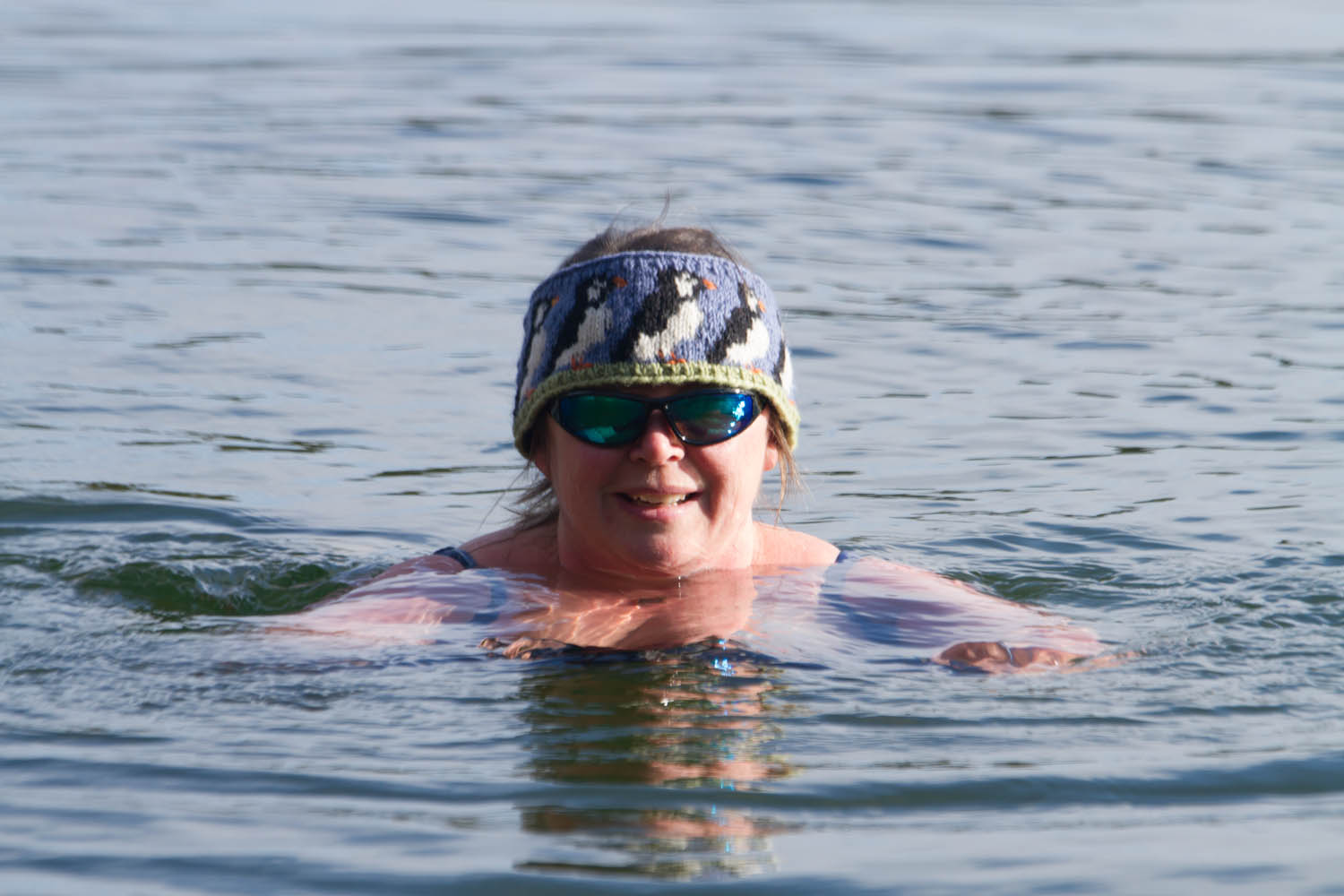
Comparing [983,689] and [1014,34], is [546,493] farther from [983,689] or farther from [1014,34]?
[1014,34]

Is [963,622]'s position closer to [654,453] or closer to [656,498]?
[656,498]

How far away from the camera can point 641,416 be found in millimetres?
5359

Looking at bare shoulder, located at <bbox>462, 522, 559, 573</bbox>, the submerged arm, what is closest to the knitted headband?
bare shoulder, located at <bbox>462, 522, 559, 573</bbox>

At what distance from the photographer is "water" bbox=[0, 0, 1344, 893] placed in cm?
421

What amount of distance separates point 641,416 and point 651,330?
0.24 metres

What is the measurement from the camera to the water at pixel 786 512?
13.8 ft

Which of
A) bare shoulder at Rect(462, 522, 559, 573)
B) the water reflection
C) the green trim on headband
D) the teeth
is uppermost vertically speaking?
the green trim on headband

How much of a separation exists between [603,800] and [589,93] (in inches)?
558

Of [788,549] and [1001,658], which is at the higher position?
[788,549]

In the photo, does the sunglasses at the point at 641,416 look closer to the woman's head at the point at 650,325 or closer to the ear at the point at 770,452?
the woman's head at the point at 650,325

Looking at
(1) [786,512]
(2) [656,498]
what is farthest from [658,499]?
(1) [786,512]

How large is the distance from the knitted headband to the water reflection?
2.51ft

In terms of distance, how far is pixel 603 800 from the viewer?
4.27 metres

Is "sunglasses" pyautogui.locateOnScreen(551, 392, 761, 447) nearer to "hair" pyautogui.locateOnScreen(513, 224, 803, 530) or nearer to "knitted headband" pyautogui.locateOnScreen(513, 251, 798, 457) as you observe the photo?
"knitted headband" pyautogui.locateOnScreen(513, 251, 798, 457)
